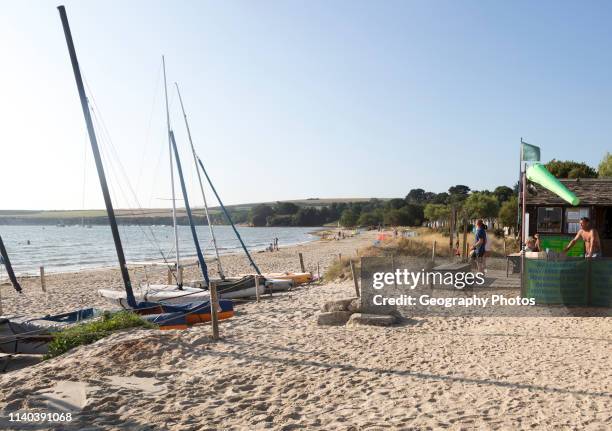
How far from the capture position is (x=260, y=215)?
182 metres

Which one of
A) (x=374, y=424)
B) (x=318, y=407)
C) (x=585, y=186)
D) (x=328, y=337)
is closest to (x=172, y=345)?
(x=328, y=337)

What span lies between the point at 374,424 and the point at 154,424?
8.54ft

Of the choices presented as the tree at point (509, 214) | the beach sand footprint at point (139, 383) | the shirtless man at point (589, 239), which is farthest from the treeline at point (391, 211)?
the beach sand footprint at point (139, 383)

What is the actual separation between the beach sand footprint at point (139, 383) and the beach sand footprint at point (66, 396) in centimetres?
38

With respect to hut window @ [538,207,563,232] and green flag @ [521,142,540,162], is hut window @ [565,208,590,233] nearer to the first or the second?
hut window @ [538,207,563,232]

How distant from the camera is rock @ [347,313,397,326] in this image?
11.2 m

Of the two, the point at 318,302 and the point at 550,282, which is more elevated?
the point at 550,282

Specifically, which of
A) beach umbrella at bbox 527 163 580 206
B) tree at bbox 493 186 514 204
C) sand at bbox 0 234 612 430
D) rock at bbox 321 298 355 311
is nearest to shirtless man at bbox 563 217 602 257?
beach umbrella at bbox 527 163 580 206

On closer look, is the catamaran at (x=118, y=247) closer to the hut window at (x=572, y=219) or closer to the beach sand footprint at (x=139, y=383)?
the beach sand footprint at (x=139, y=383)

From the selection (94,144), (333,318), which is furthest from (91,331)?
(94,144)

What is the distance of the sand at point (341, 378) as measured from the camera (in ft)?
20.5

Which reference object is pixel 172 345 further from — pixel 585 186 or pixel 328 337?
pixel 585 186

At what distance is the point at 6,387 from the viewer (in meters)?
8.07

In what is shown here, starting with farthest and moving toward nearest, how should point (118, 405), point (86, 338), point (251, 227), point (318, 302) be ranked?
point (251, 227) < point (318, 302) < point (86, 338) < point (118, 405)
